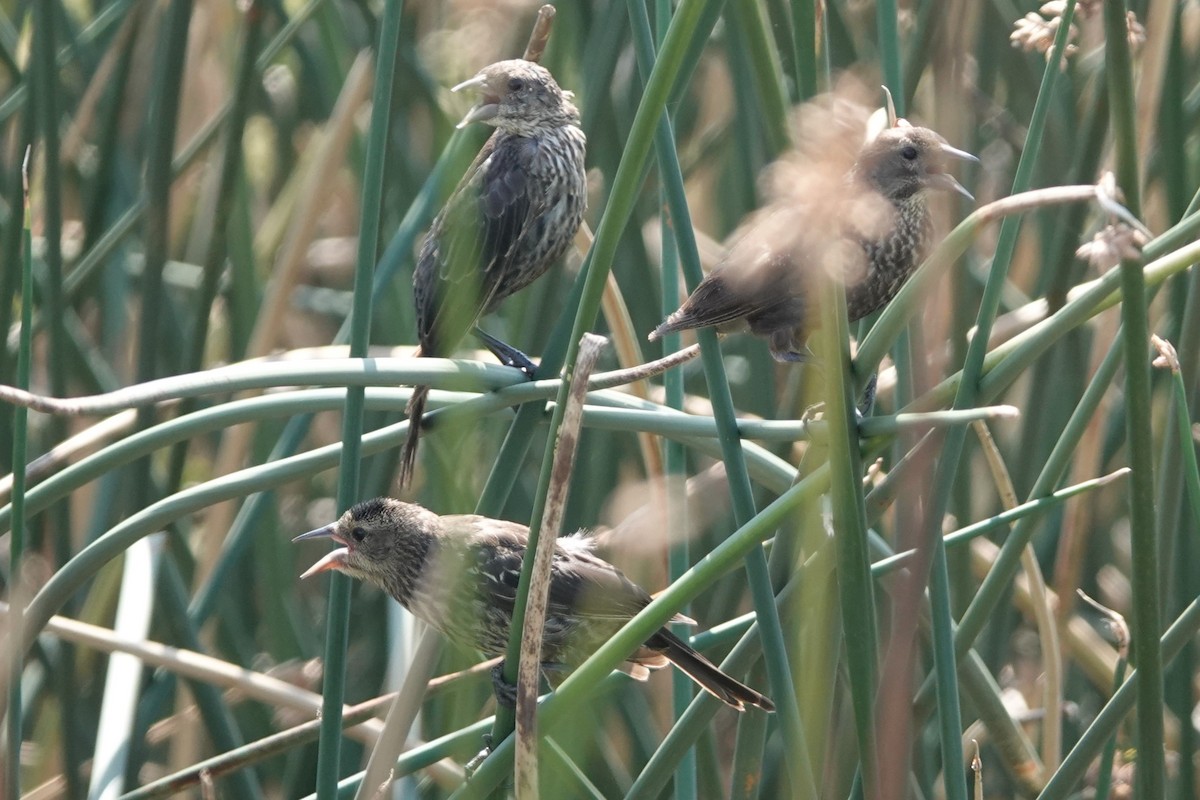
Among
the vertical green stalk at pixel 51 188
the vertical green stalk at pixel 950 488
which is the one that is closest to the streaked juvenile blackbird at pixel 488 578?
the vertical green stalk at pixel 51 188

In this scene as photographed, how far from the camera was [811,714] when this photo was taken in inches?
44.9

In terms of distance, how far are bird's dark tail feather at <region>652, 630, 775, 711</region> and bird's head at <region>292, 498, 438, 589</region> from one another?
20.5 inches

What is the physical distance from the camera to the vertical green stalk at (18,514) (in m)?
1.32

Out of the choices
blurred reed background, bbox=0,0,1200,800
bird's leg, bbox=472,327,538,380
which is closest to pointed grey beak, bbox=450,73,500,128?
blurred reed background, bbox=0,0,1200,800

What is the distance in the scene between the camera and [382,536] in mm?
2191

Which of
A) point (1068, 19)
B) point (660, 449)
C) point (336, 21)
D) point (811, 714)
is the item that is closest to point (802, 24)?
point (1068, 19)

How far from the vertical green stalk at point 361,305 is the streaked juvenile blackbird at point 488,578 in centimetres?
45

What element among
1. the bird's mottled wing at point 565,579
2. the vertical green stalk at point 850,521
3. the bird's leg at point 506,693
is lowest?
the bird's mottled wing at point 565,579

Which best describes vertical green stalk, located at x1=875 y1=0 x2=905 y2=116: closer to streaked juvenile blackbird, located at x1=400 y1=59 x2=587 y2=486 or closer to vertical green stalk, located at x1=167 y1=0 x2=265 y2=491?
vertical green stalk, located at x1=167 y1=0 x2=265 y2=491

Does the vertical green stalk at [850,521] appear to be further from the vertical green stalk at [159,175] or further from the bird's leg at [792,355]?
the vertical green stalk at [159,175]

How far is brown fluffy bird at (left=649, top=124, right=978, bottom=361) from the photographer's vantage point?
1.88 m

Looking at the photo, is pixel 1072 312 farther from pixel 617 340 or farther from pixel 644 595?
pixel 617 340

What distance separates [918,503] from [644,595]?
2.84 ft

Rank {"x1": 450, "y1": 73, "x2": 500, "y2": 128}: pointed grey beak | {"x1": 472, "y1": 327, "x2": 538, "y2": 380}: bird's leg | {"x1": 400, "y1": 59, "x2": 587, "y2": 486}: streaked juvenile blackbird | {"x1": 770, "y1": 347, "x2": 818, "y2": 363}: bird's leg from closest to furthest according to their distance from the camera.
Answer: {"x1": 770, "y1": 347, "x2": 818, "y2": 363}: bird's leg
{"x1": 472, "y1": 327, "x2": 538, "y2": 380}: bird's leg
{"x1": 450, "y1": 73, "x2": 500, "y2": 128}: pointed grey beak
{"x1": 400, "y1": 59, "x2": 587, "y2": 486}: streaked juvenile blackbird
